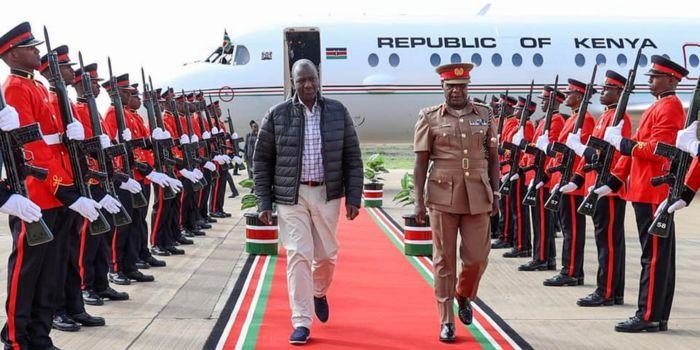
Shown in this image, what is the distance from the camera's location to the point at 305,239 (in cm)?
573

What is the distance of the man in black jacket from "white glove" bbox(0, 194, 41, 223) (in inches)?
59.9

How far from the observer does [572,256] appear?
26.1ft

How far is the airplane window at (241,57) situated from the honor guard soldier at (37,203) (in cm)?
1298

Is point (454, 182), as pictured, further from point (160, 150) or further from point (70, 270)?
point (160, 150)

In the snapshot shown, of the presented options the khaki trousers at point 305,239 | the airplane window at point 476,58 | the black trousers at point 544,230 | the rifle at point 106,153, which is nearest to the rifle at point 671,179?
the khaki trousers at point 305,239

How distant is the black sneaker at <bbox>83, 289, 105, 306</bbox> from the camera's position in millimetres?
7035

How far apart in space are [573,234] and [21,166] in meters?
4.96

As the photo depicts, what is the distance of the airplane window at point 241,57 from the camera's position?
60.4 ft

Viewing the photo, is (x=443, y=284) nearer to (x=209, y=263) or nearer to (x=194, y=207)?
(x=209, y=263)

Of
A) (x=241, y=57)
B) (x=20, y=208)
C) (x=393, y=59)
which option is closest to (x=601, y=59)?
(x=393, y=59)

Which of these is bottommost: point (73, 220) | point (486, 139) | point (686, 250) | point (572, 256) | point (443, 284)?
point (686, 250)

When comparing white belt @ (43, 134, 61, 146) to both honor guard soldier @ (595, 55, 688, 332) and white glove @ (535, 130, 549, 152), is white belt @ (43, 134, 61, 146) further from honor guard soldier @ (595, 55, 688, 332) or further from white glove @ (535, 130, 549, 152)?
white glove @ (535, 130, 549, 152)

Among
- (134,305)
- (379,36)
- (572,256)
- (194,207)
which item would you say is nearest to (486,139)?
(572,256)

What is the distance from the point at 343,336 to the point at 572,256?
2952mm
